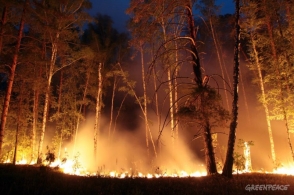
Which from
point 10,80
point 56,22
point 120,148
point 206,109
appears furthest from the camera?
point 120,148

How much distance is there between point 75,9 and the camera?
1534 centimetres

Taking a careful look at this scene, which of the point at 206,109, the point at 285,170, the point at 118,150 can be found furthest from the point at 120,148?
the point at 206,109

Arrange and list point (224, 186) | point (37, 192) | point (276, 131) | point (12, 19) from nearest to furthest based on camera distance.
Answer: point (37, 192)
point (224, 186)
point (12, 19)
point (276, 131)

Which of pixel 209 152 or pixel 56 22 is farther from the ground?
pixel 56 22

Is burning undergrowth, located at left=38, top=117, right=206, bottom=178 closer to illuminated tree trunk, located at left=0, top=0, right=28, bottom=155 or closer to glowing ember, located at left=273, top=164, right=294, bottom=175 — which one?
glowing ember, located at left=273, top=164, right=294, bottom=175

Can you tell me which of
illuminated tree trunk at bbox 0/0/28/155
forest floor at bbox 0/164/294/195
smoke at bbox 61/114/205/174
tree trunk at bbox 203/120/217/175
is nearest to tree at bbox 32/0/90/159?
illuminated tree trunk at bbox 0/0/28/155

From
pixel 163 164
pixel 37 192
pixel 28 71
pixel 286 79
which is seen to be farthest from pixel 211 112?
pixel 28 71

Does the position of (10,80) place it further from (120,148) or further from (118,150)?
(120,148)

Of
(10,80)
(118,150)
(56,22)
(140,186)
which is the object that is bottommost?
(140,186)

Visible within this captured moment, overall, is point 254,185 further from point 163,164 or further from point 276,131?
point 276,131

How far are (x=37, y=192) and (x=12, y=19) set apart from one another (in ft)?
31.3

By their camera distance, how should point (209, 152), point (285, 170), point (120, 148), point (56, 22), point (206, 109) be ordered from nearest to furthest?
point (206, 109), point (209, 152), point (285, 170), point (56, 22), point (120, 148)

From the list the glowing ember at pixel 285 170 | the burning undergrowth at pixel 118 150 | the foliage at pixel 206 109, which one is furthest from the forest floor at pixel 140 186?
the burning undergrowth at pixel 118 150

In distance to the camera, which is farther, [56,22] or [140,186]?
[56,22]
